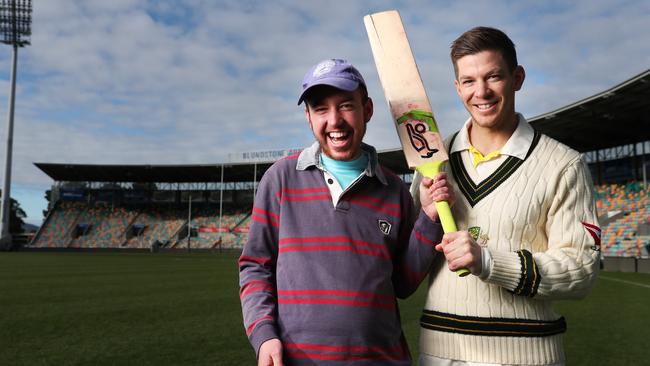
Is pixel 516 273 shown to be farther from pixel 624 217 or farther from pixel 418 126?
pixel 624 217

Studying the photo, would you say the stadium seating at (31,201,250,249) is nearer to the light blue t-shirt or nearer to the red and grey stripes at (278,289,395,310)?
the light blue t-shirt

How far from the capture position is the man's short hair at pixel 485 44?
5.76ft

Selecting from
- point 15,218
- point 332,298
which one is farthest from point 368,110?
point 15,218

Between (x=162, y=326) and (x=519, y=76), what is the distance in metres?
5.44

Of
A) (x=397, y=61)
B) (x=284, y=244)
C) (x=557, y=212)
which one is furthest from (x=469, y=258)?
(x=397, y=61)

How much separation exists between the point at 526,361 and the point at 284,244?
871 millimetres

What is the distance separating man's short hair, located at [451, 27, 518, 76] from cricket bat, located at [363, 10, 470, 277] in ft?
0.87

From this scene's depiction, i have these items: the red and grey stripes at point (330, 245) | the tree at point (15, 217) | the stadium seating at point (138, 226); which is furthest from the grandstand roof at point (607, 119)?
the tree at point (15, 217)

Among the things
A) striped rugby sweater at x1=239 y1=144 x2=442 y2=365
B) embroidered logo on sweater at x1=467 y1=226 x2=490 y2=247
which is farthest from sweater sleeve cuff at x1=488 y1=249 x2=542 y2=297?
striped rugby sweater at x1=239 y1=144 x2=442 y2=365

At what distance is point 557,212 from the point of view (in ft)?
5.53

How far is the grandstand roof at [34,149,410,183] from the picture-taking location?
1699 inches

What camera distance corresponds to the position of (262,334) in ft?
5.17

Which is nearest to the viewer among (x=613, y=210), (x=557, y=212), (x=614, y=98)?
(x=557, y=212)

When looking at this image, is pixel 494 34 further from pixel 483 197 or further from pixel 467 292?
pixel 467 292
